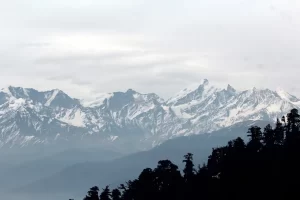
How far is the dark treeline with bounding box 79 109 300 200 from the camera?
144000 mm

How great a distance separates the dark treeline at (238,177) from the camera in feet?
472

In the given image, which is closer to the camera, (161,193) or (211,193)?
(211,193)

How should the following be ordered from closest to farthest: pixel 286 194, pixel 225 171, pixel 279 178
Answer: pixel 286 194 < pixel 279 178 < pixel 225 171

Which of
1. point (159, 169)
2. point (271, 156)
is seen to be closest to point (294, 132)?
point (271, 156)

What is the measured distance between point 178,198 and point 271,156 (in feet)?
74.4

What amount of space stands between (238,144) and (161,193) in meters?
21.8

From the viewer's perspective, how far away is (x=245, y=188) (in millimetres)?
147625

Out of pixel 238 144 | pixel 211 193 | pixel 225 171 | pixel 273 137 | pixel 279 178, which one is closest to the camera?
pixel 279 178

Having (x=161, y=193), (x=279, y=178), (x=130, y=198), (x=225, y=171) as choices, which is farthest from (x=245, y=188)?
(x=130, y=198)

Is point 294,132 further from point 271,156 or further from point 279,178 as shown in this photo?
point 279,178

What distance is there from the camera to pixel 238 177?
510ft

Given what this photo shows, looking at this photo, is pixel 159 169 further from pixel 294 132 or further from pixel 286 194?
pixel 286 194

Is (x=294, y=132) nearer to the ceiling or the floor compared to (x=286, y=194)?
nearer to the ceiling

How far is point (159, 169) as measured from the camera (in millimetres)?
185375
